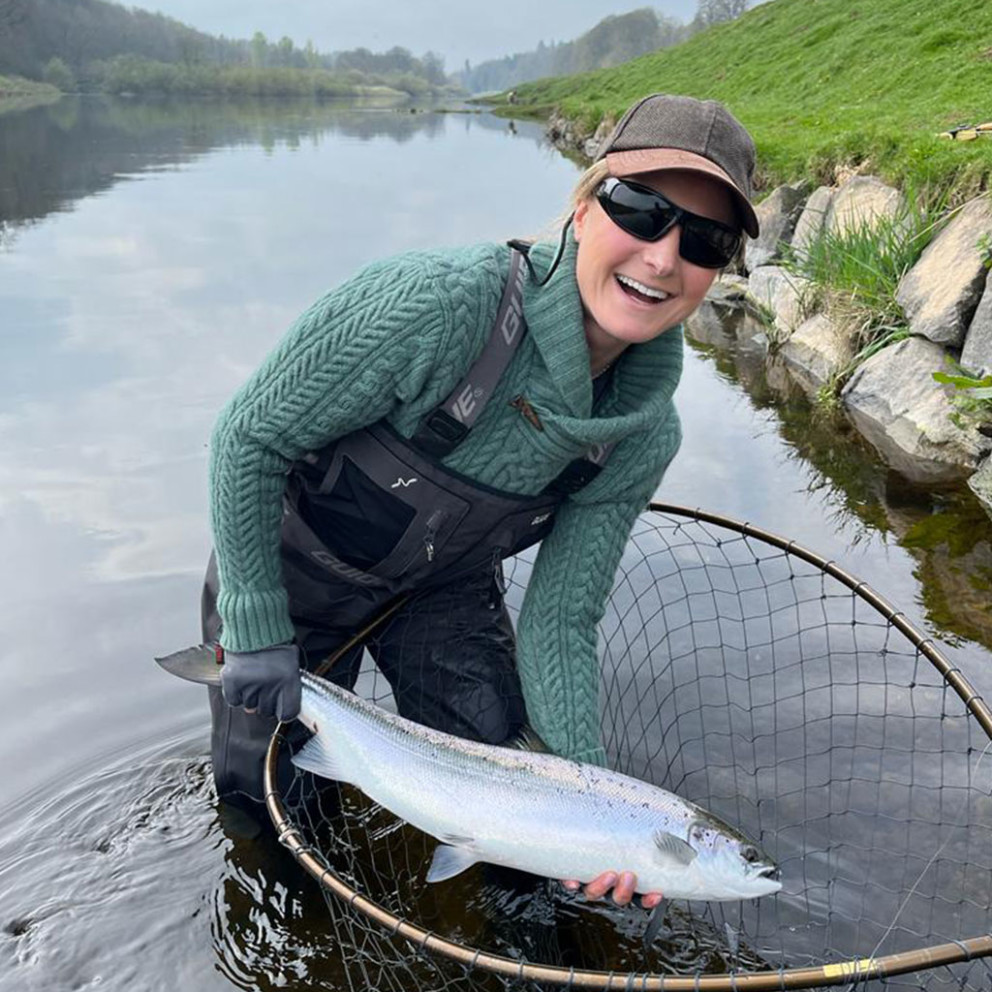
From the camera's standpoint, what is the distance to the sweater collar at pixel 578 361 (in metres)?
2.63

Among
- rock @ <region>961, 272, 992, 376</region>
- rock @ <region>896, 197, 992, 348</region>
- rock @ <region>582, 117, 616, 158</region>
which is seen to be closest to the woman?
rock @ <region>961, 272, 992, 376</region>

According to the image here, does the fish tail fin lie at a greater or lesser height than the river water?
greater

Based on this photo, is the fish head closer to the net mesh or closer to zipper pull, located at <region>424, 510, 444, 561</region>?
the net mesh

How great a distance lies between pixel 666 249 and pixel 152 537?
14.0 feet

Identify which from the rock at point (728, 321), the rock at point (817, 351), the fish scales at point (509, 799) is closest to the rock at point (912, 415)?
the rock at point (817, 351)

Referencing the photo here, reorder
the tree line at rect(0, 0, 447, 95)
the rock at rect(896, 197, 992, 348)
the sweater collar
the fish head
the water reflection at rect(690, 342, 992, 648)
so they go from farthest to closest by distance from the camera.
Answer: the tree line at rect(0, 0, 447, 95), the rock at rect(896, 197, 992, 348), the water reflection at rect(690, 342, 992, 648), the sweater collar, the fish head

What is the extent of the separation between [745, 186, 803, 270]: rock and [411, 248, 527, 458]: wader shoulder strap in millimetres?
9677

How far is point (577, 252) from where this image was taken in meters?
2.70

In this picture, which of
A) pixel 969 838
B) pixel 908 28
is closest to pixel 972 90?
pixel 908 28

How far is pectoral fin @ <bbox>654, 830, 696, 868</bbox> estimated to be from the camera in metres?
2.41

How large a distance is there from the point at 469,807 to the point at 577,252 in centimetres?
149

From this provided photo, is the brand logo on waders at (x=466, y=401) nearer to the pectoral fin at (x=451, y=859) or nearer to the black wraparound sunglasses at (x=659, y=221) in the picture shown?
the black wraparound sunglasses at (x=659, y=221)

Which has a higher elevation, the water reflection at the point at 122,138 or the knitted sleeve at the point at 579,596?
the knitted sleeve at the point at 579,596

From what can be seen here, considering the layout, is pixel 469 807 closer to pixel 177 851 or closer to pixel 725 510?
pixel 177 851
